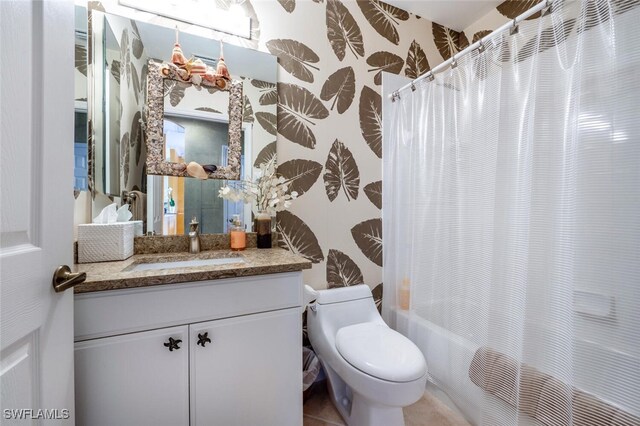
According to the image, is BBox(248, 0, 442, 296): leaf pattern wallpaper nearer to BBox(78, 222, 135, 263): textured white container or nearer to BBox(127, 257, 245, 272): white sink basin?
BBox(127, 257, 245, 272): white sink basin

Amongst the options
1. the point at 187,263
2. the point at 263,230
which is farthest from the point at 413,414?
the point at 187,263

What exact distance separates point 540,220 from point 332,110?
1.26 m

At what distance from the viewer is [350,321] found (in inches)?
64.1

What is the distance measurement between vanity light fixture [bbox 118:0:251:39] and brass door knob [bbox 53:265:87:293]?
132 cm

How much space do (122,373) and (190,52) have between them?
1.46 m

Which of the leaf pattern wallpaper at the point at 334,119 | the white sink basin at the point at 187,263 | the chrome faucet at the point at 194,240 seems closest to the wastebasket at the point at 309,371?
the leaf pattern wallpaper at the point at 334,119

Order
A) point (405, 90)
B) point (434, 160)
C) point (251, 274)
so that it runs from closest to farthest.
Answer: point (251, 274) → point (434, 160) → point (405, 90)

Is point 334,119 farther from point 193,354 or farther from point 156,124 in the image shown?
point 193,354

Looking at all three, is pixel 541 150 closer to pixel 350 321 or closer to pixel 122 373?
pixel 350 321

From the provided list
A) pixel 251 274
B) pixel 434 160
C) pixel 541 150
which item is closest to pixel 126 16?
pixel 251 274

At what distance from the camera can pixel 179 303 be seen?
934 millimetres

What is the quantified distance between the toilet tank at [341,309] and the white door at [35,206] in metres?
1.05

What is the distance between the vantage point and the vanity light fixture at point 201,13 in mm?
1325
